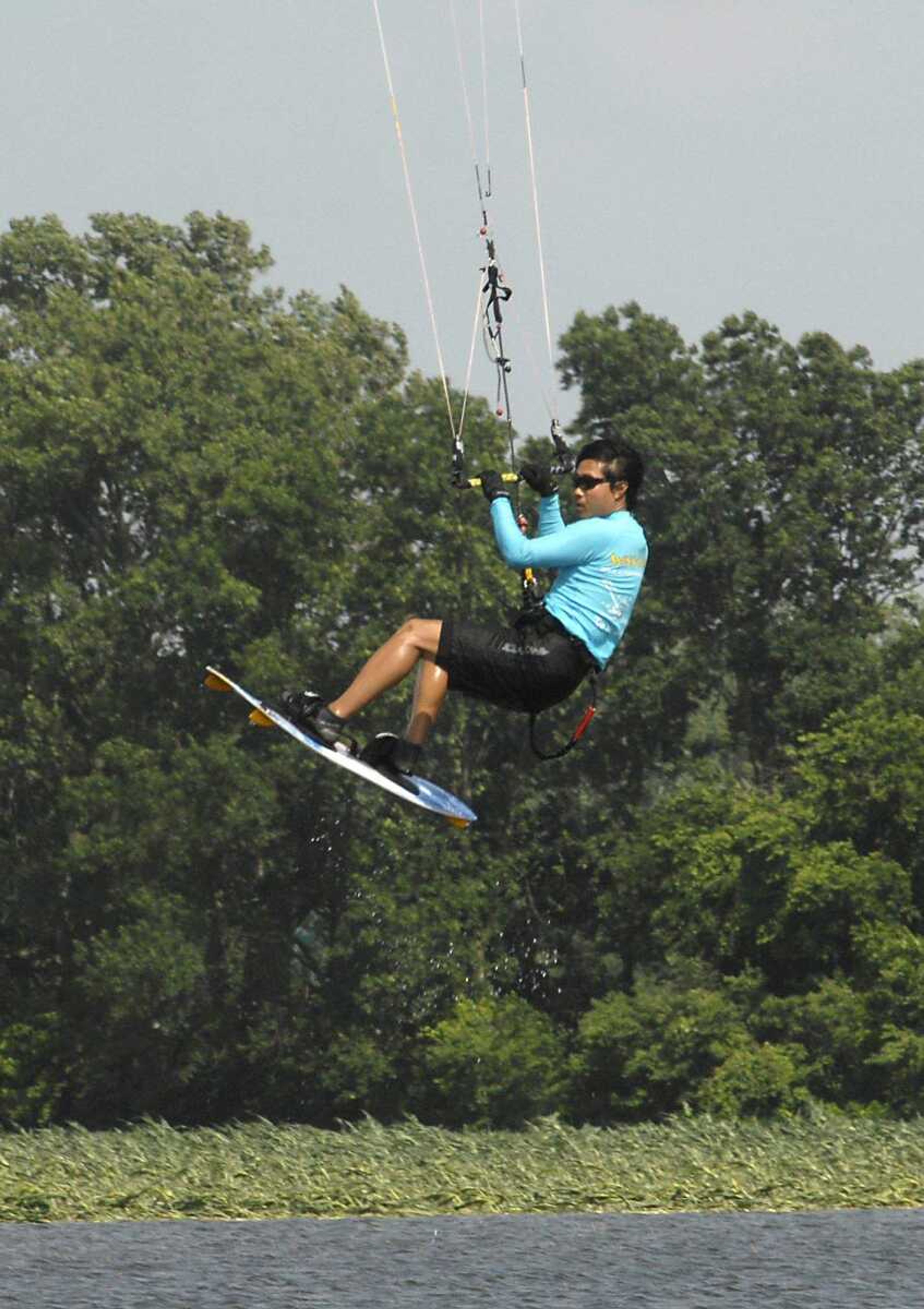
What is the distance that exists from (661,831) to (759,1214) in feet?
81.0

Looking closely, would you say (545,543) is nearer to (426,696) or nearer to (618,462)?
(618,462)

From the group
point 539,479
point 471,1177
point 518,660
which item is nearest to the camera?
point 539,479

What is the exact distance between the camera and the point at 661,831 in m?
39.7

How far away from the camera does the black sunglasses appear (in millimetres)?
10633

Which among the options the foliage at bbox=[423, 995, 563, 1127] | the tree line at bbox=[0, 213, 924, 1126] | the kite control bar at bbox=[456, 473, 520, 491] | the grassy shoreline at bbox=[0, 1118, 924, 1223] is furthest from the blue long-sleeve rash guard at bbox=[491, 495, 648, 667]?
the foliage at bbox=[423, 995, 563, 1127]

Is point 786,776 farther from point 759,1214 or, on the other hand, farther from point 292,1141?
point 759,1214

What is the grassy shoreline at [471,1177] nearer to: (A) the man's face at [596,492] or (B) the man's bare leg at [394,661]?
(B) the man's bare leg at [394,661]

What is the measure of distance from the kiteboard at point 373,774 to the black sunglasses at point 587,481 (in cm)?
161

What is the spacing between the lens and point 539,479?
415 inches

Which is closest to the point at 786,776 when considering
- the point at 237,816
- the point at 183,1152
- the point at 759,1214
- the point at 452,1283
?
the point at 237,816

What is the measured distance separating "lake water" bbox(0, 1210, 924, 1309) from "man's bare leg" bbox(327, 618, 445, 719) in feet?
9.51

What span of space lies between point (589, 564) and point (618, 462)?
49 cm

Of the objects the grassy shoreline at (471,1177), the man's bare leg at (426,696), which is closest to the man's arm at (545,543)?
the man's bare leg at (426,696)

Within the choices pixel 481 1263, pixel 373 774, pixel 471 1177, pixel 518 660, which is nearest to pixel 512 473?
pixel 518 660
